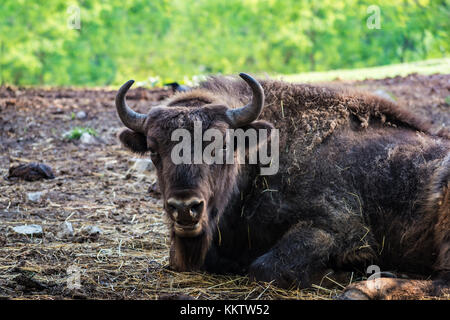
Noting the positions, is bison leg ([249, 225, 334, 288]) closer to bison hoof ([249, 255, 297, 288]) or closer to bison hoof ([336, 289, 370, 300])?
bison hoof ([249, 255, 297, 288])

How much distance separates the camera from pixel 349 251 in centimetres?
509

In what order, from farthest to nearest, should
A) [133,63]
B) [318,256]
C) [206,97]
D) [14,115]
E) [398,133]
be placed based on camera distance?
[133,63]
[14,115]
[398,133]
[206,97]
[318,256]

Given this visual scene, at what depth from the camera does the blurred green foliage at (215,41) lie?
3343cm

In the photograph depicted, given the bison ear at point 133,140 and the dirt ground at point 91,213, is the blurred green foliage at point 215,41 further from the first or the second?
the bison ear at point 133,140

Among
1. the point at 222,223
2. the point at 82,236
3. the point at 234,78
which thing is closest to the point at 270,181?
the point at 222,223

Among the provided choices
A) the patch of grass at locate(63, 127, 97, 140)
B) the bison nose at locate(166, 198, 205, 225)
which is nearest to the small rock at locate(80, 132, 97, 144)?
the patch of grass at locate(63, 127, 97, 140)

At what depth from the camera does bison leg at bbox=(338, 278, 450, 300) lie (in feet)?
14.1

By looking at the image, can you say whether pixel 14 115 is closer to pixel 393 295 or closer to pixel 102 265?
pixel 102 265

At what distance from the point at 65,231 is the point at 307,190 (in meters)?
2.82

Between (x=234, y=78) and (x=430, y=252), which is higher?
(x=234, y=78)

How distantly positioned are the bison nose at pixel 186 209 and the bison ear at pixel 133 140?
3.56 ft

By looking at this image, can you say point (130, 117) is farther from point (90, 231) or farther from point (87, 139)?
point (87, 139)

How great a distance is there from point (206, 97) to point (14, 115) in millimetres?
7026

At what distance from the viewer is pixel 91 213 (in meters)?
7.01
